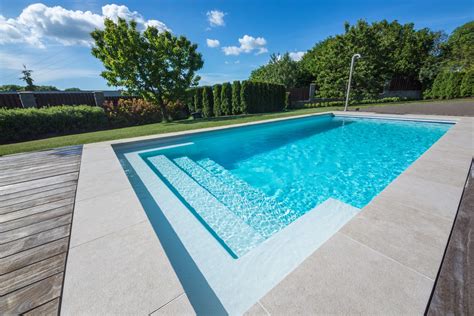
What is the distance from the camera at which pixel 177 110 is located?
13.1m

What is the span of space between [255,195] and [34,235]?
2635 millimetres

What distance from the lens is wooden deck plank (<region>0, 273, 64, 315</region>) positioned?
104 centimetres

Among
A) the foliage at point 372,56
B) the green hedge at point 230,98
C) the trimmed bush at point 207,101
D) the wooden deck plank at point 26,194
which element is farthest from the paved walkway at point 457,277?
the foliage at point 372,56

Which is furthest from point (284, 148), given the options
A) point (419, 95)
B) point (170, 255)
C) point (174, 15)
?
point (419, 95)

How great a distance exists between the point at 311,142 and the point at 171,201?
5.53 metres

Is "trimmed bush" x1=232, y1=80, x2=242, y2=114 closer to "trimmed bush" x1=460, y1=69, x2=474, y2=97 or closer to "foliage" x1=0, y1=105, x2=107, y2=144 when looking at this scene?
"foliage" x1=0, y1=105, x2=107, y2=144

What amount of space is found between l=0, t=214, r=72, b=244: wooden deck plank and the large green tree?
9.36 m

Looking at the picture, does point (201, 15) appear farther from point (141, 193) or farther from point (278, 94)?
point (141, 193)

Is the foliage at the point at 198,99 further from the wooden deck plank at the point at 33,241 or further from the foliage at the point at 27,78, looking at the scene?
the foliage at the point at 27,78

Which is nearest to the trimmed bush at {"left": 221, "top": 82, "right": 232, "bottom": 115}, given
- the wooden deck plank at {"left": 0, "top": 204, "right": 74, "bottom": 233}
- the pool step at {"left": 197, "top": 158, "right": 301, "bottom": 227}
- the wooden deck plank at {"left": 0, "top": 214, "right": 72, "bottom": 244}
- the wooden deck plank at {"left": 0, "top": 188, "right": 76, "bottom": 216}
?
the pool step at {"left": 197, "top": 158, "right": 301, "bottom": 227}

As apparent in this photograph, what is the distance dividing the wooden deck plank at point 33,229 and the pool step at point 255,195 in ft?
7.48

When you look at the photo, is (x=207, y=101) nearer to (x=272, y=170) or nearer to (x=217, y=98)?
(x=217, y=98)

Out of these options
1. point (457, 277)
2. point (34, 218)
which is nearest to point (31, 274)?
point (34, 218)

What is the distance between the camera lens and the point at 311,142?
663 centimetres
